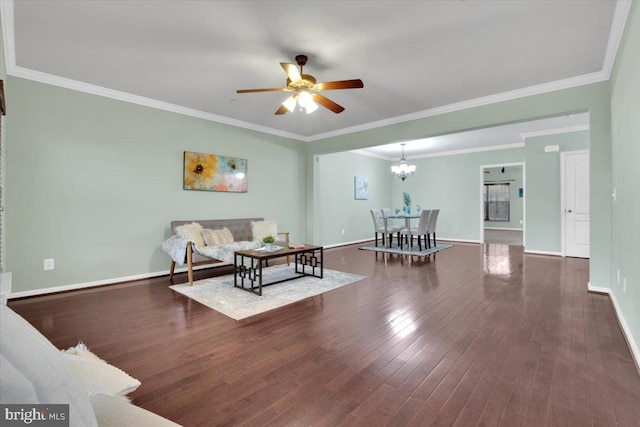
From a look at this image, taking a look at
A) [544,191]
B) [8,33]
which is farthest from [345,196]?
[8,33]

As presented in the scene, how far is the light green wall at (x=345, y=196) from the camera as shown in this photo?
7.41 metres

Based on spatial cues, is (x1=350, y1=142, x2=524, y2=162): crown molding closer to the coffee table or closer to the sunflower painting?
the sunflower painting

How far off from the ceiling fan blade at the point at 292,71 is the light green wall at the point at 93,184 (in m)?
2.66

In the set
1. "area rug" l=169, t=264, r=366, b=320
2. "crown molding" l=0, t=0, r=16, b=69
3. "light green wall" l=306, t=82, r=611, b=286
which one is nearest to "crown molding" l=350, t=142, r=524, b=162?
"light green wall" l=306, t=82, r=611, b=286

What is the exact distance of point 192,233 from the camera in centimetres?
429

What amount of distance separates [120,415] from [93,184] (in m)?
4.06

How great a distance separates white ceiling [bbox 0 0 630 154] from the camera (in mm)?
2463

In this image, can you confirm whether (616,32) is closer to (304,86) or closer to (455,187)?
(304,86)

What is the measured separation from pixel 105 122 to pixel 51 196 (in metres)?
1.15

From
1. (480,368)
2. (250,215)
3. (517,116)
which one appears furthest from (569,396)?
(250,215)

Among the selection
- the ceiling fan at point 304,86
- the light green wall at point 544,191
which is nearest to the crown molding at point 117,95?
the ceiling fan at point 304,86

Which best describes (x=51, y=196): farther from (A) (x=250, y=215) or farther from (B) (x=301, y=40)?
(B) (x=301, y=40)

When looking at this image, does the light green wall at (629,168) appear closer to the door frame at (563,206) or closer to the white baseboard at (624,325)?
the white baseboard at (624,325)

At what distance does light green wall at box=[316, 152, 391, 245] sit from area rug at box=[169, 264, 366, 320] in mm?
2449
